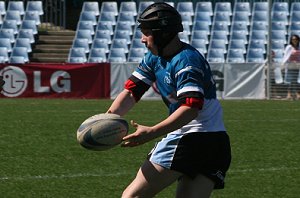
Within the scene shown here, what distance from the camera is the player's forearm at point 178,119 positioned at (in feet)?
18.0

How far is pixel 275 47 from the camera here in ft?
94.9

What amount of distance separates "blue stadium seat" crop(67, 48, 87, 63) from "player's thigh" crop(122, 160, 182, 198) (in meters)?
22.9

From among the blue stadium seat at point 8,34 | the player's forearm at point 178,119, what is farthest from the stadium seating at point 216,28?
the player's forearm at point 178,119

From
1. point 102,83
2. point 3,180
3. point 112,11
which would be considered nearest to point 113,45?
point 112,11

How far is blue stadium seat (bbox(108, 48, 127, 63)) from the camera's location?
28.8 m

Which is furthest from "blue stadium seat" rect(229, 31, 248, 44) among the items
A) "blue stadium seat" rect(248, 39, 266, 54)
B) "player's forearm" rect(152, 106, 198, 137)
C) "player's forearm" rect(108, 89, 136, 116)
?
"player's forearm" rect(152, 106, 198, 137)

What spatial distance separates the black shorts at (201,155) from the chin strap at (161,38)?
567 millimetres

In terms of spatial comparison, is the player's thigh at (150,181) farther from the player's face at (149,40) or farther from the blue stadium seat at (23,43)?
the blue stadium seat at (23,43)

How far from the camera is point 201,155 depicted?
582cm

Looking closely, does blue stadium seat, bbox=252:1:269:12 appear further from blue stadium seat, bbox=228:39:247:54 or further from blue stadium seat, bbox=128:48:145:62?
blue stadium seat, bbox=128:48:145:62

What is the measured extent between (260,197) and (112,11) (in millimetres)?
21659

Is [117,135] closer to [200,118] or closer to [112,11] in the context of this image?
[200,118]

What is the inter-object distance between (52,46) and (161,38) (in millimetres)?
24452

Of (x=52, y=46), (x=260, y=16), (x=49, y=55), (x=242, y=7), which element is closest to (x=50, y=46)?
(x=52, y=46)
